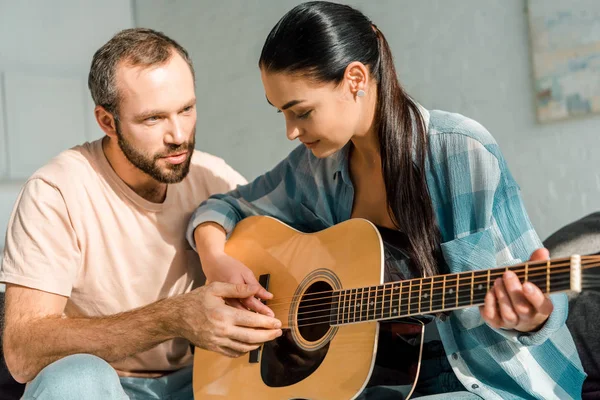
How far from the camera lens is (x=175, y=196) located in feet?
6.62

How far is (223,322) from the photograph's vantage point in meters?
1.55

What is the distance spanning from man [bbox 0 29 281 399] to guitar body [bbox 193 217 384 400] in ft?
0.22

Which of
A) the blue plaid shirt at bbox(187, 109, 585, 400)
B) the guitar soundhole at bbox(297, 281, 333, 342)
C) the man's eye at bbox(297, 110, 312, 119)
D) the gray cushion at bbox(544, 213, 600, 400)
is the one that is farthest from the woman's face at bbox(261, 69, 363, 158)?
the gray cushion at bbox(544, 213, 600, 400)

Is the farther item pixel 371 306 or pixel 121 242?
pixel 121 242

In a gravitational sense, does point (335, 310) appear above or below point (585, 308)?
above

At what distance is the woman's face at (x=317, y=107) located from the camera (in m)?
1.50

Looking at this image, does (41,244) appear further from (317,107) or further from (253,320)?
(317,107)

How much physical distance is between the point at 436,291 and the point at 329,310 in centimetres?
30

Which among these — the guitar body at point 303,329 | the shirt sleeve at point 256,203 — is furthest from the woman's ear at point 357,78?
the shirt sleeve at point 256,203

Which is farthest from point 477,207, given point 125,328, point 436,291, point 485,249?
point 125,328

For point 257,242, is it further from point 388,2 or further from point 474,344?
point 388,2

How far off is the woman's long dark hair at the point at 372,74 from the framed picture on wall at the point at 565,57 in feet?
2.76

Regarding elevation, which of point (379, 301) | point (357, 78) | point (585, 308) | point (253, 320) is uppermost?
point (357, 78)

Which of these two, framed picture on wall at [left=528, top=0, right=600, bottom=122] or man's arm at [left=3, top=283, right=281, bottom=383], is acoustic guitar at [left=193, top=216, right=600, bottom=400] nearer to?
man's arm at [left=3, top=283, right=281, bottom=383]
